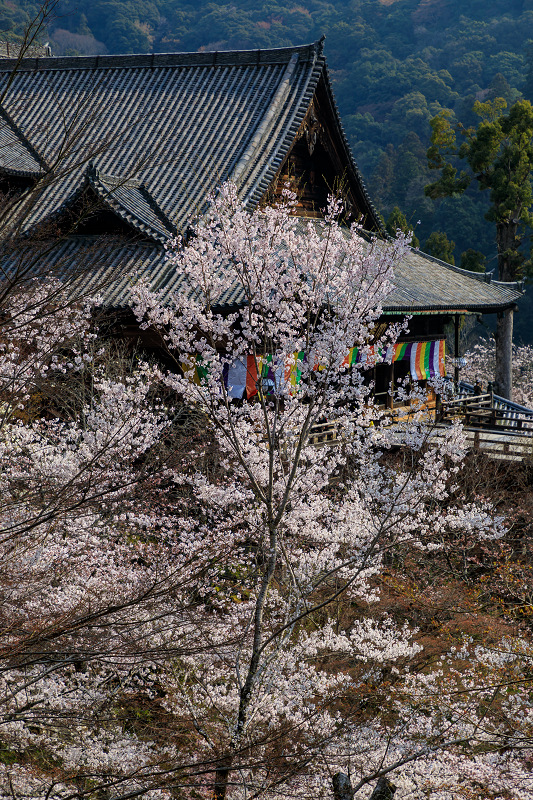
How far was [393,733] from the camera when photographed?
7910mm

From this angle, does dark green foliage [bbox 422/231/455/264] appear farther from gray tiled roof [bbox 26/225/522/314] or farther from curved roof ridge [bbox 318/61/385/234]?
curved roof ridge [bbox 318/61/385/234]

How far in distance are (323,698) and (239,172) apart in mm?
12783

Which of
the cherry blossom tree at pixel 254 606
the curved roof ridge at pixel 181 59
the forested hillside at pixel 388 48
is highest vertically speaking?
the forested hillside at pixel 388 48

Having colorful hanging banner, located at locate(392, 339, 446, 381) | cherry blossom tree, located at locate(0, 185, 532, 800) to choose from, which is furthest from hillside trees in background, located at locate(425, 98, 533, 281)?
cherry blossom tree, located at locate(0, 185, 532, 800)

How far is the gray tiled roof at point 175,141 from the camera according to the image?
16922 millimetres

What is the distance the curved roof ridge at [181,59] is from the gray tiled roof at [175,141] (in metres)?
0.03

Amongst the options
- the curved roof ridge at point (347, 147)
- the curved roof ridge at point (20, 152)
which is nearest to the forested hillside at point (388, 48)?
the curved roof ridge at point (347, 147)

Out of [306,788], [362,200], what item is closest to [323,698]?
[306,788]

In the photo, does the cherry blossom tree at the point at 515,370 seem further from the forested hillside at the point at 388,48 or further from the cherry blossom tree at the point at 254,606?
the cherry blossom tree at the point at 254,606

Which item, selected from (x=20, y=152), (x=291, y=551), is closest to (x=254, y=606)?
(x=291, y=551)

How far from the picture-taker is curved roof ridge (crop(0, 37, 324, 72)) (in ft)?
65.0

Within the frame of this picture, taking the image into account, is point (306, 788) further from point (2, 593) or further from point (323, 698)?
point (2, 593)

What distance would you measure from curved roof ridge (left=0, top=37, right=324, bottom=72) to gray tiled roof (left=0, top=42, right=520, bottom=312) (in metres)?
0.03

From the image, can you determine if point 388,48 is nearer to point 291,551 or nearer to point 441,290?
point 441,290
